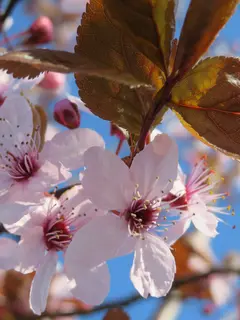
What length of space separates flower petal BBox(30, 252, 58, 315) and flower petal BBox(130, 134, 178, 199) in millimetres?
236

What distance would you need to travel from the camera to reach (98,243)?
2.89ft

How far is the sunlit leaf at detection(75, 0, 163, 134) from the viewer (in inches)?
32.0

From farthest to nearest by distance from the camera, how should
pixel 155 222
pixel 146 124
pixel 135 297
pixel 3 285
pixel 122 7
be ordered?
pixel 3 285, pixel 135 297, pixel 155 222, pixel 146 124, pixel 122 7

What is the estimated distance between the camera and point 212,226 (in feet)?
3.47

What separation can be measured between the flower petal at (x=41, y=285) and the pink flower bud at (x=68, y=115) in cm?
28

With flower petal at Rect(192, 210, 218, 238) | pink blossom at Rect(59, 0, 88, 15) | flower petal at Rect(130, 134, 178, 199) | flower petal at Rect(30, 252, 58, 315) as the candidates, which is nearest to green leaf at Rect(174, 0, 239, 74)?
flower petal at Rect(130, 134, 178, 199)

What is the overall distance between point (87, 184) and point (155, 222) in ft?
0.64

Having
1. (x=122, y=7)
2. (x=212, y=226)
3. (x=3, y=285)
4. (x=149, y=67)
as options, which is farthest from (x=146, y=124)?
(x=3, y=285)

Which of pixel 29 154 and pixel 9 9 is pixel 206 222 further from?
pixel 9 9

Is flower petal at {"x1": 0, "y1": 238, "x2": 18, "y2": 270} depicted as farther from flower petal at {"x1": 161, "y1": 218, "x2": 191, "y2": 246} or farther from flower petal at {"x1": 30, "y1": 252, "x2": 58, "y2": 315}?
flower petal at {"x1": 161, "y1": 218, "x2": 191, "y2": 246}

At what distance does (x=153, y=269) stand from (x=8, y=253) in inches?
10.7

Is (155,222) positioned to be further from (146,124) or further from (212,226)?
(146,124)

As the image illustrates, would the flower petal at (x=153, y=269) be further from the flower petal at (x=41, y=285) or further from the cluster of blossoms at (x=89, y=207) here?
the flower petal at (x=41, y=285)

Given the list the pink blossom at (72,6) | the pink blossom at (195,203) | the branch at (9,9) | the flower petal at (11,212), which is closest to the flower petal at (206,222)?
the pink blossom at (195,203)
